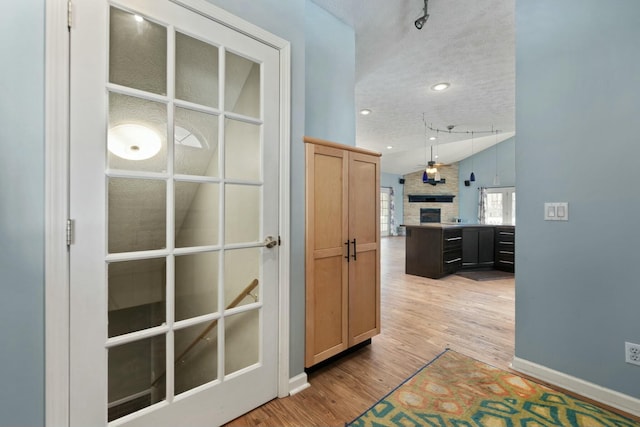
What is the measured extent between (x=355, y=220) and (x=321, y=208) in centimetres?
38

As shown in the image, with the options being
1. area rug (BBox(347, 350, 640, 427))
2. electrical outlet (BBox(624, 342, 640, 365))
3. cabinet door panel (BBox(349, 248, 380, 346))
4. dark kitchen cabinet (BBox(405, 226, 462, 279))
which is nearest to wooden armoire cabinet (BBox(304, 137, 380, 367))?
cabinet door panel (BBox(349, 248, 380, 346))

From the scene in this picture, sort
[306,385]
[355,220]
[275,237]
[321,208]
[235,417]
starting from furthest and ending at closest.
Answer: [355,220] < [321,208] < [306,385] < [275,237] < [235,417]

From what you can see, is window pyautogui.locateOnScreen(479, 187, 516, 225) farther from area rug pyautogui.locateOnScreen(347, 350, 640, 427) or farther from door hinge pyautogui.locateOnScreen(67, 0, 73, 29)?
door hinge pyautogui.locateOnScreen(67, 0, 73, 29)

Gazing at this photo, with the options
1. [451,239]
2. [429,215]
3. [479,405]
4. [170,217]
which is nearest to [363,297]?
[479,405]

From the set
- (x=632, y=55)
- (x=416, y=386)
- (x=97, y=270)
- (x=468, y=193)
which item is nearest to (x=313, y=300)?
(x=416, y=386)

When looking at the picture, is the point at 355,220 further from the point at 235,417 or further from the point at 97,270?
the point at 97,270

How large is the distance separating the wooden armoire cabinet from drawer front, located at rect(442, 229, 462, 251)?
9.88 feet

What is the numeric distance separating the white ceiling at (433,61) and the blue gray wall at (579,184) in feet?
2.01

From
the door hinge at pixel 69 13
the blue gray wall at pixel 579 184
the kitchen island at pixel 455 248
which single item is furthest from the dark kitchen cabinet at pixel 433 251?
the door hinge at pixel 69 13

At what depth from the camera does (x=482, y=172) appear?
1123 centimetres

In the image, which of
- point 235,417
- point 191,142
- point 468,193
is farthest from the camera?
point 468,193

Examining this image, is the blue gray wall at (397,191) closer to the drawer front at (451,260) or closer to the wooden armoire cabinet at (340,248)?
the drawer front at (451,260)

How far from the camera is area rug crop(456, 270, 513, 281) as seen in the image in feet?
16.4

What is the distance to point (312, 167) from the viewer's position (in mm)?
1942
